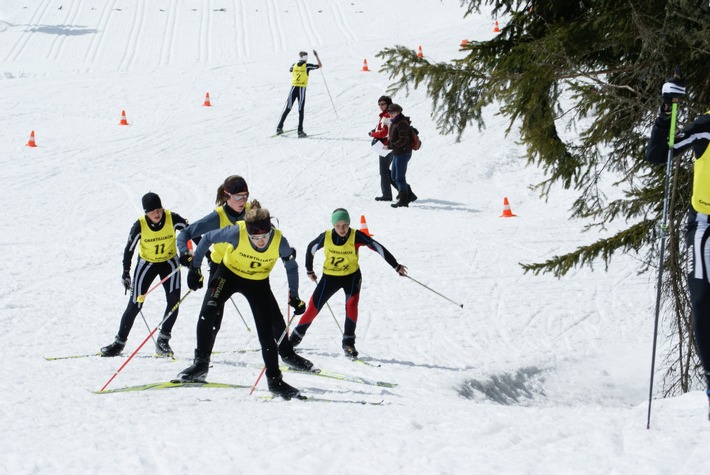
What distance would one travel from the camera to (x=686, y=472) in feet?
14.2

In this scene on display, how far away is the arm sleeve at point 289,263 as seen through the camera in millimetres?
7020

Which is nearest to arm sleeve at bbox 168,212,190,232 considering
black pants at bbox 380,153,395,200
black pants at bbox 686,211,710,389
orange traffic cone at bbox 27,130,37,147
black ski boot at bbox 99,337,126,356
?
black ski boot at bbox 99,337,126,356

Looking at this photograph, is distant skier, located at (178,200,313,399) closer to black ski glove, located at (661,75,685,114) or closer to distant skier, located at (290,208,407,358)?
distant skier, located at (290,208,407,358)

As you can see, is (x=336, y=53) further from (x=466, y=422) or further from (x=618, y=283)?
(x=466, y=422)

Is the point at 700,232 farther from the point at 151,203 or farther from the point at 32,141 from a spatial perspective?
the point at 32,141

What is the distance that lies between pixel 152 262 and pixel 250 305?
7.10 ft

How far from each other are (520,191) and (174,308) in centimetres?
1041

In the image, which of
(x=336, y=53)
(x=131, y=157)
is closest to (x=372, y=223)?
(x=131, y=157)

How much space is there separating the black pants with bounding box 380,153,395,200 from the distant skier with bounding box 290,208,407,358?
7062mm

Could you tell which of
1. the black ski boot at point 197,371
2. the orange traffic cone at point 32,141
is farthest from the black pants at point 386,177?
the black ski boot at point 197,371

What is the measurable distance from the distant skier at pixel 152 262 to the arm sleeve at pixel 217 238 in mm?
1532

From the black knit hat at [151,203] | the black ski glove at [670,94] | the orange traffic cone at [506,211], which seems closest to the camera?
the black ski glove at [670,94]

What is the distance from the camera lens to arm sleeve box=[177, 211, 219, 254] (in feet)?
25.1

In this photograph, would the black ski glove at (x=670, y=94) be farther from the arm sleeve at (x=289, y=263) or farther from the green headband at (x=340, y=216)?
the green headband at (x=340, y=216)
